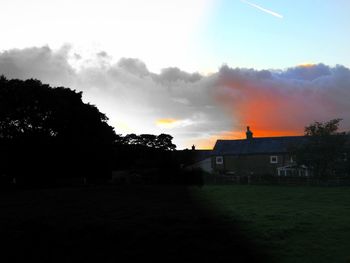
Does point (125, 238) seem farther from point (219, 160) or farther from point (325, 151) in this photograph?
point (219, 160)

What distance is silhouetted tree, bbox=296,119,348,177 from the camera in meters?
58.9

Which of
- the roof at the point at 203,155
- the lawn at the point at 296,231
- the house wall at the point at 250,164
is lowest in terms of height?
the lawn at the point at 296,231

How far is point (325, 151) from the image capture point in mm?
59156

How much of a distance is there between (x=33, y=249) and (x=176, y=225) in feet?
19.7

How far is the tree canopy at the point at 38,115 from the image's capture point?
57500 millimetres

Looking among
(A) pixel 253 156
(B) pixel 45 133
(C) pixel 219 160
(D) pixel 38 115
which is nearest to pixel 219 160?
(C) pixel 219 160

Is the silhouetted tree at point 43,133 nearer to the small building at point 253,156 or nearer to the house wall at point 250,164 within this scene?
the small building at point 253,156

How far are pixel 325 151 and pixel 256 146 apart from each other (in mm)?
24180

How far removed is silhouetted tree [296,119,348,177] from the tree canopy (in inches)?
1175

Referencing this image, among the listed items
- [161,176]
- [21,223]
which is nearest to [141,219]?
[21,223]

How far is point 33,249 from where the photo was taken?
1395 cm

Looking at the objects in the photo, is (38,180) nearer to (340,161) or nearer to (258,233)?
(340,161)

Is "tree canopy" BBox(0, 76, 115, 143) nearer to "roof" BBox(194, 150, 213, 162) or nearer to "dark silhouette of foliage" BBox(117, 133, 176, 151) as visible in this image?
"roof" BBox(194, 150, 213, 162)

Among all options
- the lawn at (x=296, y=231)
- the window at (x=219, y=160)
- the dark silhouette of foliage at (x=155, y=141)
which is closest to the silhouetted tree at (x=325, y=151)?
the window at (x=219, y=160)
